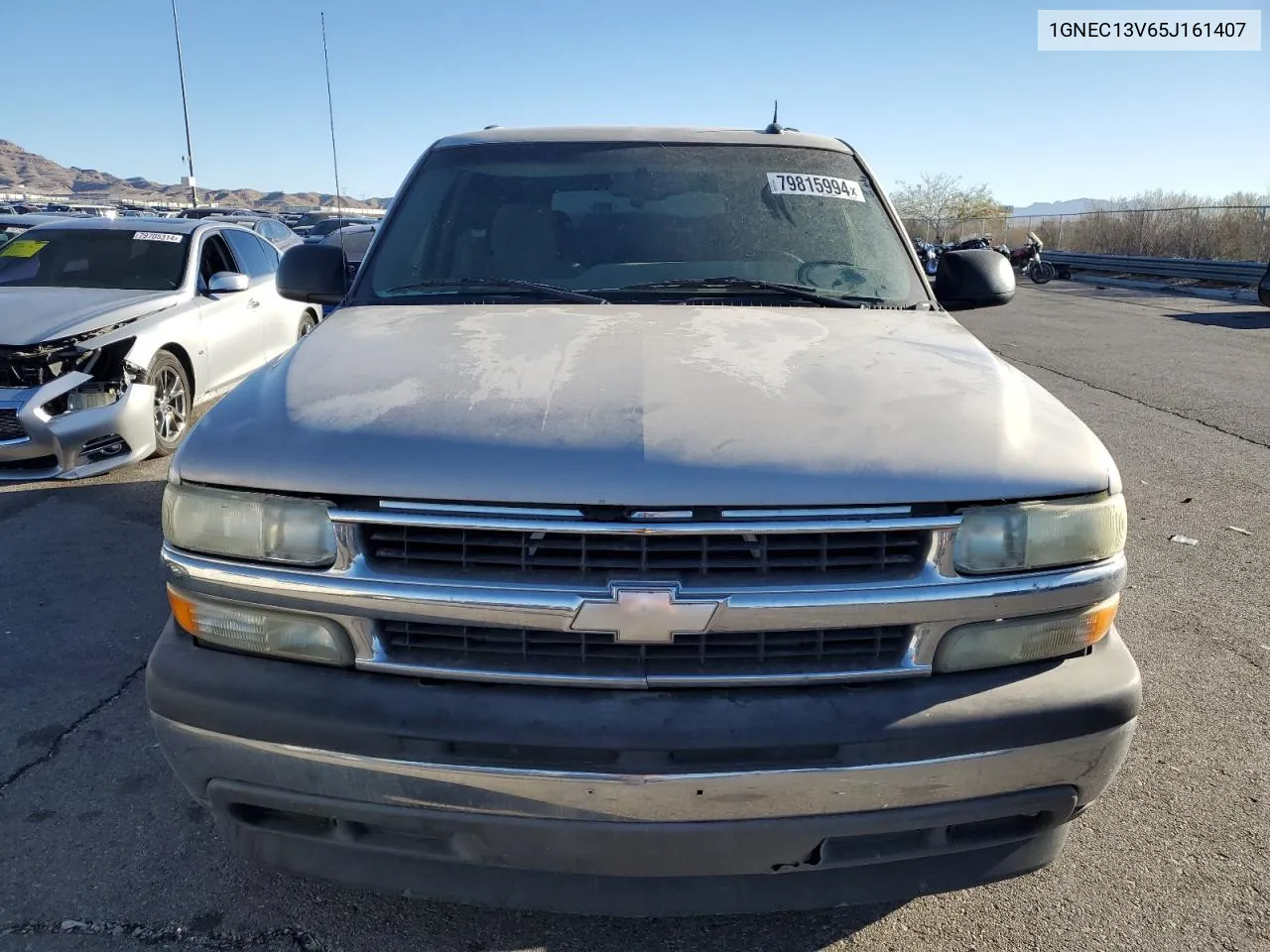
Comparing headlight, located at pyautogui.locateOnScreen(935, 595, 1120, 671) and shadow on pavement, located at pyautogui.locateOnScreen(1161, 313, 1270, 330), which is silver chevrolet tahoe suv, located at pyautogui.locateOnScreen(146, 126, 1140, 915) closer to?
headlight, located at pyautogui.locateOnScreen(935, 595, 1120, 671)

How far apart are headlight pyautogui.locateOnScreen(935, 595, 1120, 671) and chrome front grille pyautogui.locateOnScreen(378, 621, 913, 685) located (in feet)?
0.36

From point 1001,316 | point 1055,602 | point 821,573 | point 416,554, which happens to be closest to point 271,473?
point 416,554

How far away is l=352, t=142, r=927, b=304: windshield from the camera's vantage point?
3.08 m

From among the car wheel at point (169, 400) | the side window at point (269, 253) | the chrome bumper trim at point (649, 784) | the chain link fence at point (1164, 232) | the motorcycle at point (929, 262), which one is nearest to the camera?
the chrome bumper trim at point (649, 784)

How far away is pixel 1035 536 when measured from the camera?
6.22 feet

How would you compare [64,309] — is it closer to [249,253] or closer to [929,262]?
[249,253]

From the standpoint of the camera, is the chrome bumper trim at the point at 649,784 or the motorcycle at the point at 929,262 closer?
the chrome bumper trim at the point at 649,784

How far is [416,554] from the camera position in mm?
1869

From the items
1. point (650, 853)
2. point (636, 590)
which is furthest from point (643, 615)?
point (650, 853)

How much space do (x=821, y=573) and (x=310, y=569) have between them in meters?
1.04

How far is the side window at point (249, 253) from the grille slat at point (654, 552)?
23.8 feet

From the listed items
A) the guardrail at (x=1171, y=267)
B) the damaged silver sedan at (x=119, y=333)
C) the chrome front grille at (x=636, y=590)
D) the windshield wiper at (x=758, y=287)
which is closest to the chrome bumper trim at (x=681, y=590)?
the chrome front grille at (x=636, y=590)

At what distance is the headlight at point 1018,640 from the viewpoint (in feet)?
6.25

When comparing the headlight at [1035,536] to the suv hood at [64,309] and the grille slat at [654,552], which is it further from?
the suv hood at [64,309]
